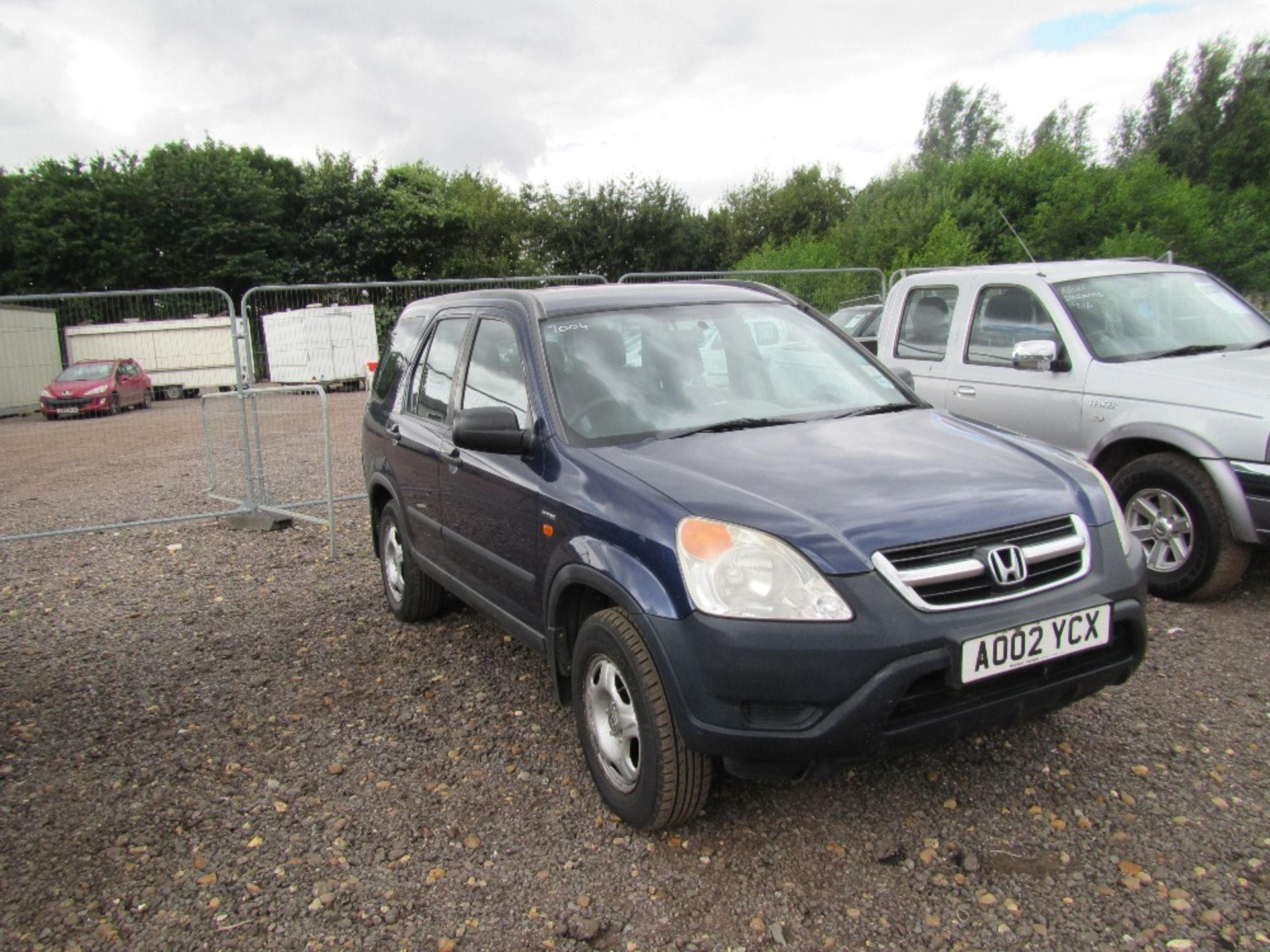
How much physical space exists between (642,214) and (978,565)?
40790mm

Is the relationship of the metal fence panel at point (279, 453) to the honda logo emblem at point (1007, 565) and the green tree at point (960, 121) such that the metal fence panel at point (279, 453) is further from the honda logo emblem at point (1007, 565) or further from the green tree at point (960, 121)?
the green tree at point (960, 121)

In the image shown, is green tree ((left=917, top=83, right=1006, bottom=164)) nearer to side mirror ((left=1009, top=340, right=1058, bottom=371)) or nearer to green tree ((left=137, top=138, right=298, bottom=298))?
green tree ((left=137, top=138, right=298, bottom=298))

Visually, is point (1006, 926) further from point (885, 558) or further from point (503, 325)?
point (503, 325)

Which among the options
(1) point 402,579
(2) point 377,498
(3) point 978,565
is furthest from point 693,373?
(2) point 377,498

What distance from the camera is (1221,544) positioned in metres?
4.77

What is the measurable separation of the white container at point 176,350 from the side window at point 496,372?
198 inches

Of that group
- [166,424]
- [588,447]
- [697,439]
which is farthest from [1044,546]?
[166,424]

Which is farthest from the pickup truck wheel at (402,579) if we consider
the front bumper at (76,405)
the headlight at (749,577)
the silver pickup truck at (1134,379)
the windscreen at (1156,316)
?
the front bumper at (76,405)

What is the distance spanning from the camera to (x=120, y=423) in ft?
44.7

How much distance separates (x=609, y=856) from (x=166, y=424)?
390 inches

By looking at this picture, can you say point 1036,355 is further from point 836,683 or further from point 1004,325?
point 836,683

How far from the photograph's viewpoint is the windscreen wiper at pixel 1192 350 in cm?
541

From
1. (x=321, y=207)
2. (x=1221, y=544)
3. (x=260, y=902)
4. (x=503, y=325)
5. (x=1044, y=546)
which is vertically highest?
(x=321, y=207)

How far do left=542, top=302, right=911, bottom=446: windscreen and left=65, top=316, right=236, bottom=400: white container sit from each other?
575cm
